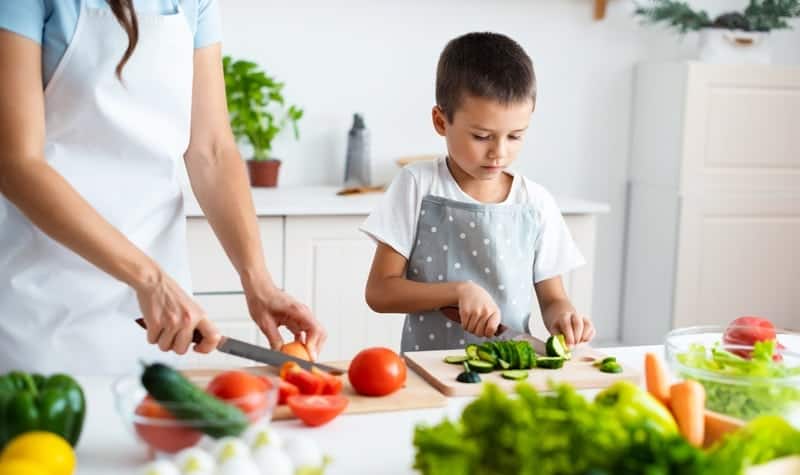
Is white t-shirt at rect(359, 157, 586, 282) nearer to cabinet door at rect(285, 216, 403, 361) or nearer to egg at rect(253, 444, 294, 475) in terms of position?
egg at rect(253, 444, 294, 475)

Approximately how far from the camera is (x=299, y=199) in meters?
3.11

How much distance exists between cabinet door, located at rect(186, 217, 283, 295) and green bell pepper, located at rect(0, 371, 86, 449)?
179 cm

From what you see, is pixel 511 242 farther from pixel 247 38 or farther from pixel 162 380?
pixel 247 38

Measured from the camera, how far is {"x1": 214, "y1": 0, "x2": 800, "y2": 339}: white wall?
11.5ft

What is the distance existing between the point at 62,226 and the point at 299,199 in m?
1.79

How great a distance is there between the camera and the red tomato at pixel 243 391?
1.06 m

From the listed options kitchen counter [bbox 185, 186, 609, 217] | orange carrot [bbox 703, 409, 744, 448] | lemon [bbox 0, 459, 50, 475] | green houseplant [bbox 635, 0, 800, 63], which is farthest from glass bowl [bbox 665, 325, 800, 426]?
green houseplant [bbox 635, 0, 800, 63]

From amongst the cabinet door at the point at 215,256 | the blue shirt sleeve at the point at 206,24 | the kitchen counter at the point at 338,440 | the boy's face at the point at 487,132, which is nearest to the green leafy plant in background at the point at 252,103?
the cabinet door at the point at 215,256

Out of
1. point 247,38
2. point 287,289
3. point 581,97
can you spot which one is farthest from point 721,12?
point 287,289

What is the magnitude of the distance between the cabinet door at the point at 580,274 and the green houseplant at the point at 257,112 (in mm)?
952

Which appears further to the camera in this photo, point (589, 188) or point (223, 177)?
point (589, 188)

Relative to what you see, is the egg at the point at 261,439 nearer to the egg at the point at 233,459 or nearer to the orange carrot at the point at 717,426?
the egg at the point at 233,459

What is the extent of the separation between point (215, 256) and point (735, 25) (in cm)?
195

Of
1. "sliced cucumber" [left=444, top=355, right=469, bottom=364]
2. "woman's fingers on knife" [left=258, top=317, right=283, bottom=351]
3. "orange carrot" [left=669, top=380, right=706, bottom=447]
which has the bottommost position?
"sliced cucumber" [left=444, top=355, right=469, bottom=364]
